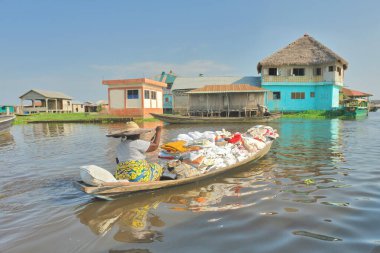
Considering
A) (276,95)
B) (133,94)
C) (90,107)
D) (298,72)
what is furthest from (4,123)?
(90,107)

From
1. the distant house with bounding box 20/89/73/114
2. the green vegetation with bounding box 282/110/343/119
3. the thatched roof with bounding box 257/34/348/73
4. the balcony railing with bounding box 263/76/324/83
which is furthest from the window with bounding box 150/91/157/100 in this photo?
the distant house with bounding box 20/89/73/114

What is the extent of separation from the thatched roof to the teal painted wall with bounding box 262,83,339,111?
228cm

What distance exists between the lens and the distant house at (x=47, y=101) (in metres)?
39.5

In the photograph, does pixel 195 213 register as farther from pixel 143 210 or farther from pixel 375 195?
pixel 375 195

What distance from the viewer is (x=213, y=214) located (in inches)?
174

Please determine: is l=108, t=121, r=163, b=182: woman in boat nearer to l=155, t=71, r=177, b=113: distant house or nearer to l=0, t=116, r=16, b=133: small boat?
l=0, t=116, r=16, b=133: small boat

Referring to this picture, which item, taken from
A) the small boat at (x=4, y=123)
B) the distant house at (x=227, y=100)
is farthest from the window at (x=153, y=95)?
the small boat at (x=4, y=123)

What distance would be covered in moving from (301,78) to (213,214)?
1132 inches

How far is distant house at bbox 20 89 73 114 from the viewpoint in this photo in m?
39.5

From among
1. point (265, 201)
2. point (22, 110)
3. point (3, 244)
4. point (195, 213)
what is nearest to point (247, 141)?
point (265, 201)

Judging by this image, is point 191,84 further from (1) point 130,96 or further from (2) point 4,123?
(2) point 4,123

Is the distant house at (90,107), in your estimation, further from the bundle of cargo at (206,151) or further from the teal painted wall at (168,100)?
the bundle of cargo at (206,151)

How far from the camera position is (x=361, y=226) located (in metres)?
3.85

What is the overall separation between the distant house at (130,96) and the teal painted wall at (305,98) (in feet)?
41.1
